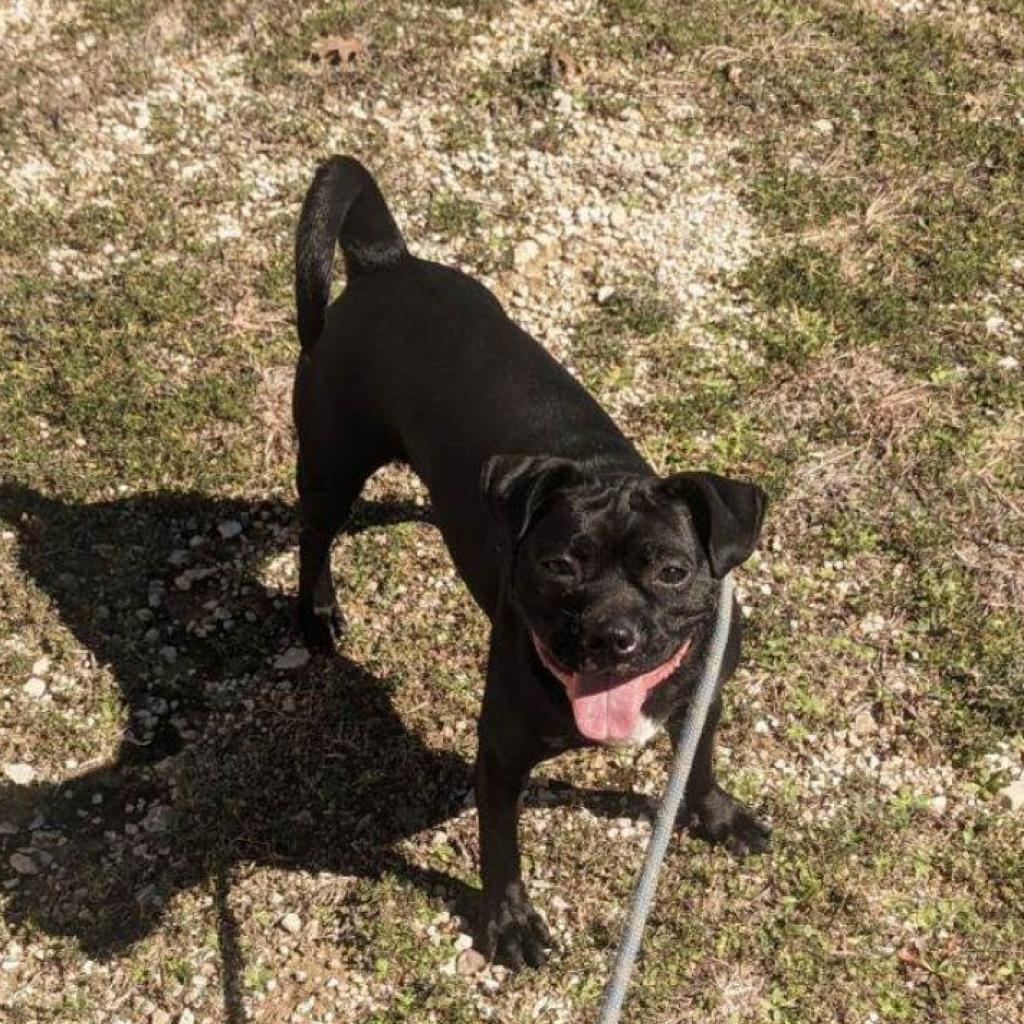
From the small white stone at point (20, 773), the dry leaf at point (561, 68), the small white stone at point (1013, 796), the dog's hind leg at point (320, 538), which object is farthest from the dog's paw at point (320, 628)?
the dry leaf at point (561, 68)

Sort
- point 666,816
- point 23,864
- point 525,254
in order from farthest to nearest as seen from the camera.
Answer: point 525,254
point 23,864
point 666,816

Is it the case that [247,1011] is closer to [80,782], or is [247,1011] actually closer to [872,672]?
[80,782]

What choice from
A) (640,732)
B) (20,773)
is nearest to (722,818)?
(640,732)

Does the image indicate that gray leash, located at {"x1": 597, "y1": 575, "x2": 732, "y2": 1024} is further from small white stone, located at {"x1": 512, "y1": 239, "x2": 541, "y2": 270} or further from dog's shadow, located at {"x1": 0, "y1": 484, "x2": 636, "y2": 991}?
small white stone, located at {"x1": 512, "y1": 239, "x2": 541, "y2": 270}

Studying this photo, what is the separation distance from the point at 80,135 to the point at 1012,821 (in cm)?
557

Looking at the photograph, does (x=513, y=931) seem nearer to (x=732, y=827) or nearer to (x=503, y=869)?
(x=503, y=869)

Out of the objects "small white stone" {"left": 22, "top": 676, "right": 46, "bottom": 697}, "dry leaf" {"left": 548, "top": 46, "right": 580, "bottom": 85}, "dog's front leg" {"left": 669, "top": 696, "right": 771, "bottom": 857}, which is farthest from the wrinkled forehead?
"dry leaf" {"left": 548, "top": 46, "right": 580, "bottom": 85}

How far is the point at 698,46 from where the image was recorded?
7418 mm

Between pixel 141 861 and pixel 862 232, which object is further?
pixel 862 232

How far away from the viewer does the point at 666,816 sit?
11.4ft

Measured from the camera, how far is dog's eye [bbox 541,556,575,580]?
A: 3.58m

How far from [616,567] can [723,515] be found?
31 centimetres

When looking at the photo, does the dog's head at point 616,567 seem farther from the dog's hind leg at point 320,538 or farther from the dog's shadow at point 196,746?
the dog's shadow at point 196,746

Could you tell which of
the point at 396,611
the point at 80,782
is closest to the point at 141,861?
the point at 80,782
